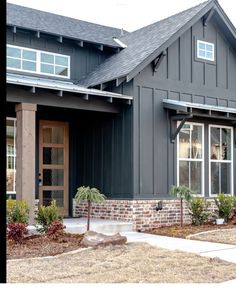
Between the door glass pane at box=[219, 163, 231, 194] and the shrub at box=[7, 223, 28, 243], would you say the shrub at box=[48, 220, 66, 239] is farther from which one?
the door glass pane at box=[219, 163, 231, 194]

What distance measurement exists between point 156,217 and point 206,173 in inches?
88.7

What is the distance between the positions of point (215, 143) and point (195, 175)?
1.27 meters

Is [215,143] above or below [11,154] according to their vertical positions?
above

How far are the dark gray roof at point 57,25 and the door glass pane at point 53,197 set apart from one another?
4552 millimetres

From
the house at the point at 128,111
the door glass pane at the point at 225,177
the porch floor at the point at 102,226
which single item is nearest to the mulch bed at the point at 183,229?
the house at the point at 128,111

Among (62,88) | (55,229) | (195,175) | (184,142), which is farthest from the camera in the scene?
(195,175)

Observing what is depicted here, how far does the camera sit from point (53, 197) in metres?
13.2

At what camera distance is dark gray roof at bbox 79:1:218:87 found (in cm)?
1214

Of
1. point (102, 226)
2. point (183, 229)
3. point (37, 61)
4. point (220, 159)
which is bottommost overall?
point (183, 229)

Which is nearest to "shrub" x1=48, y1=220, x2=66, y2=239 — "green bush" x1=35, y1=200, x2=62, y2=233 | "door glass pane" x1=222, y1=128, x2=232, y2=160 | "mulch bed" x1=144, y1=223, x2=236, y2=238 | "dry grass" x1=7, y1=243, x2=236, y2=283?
"green bush" x1=35, y1=200, x2=62, y2=233

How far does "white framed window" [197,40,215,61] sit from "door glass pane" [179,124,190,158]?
7.26ft

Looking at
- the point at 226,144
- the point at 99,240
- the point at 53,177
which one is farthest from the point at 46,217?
the point at 226,144

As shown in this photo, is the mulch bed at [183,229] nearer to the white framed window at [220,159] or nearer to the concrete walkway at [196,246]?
the concrete walkway at [196,246]

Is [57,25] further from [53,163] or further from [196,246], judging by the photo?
[196,246]
